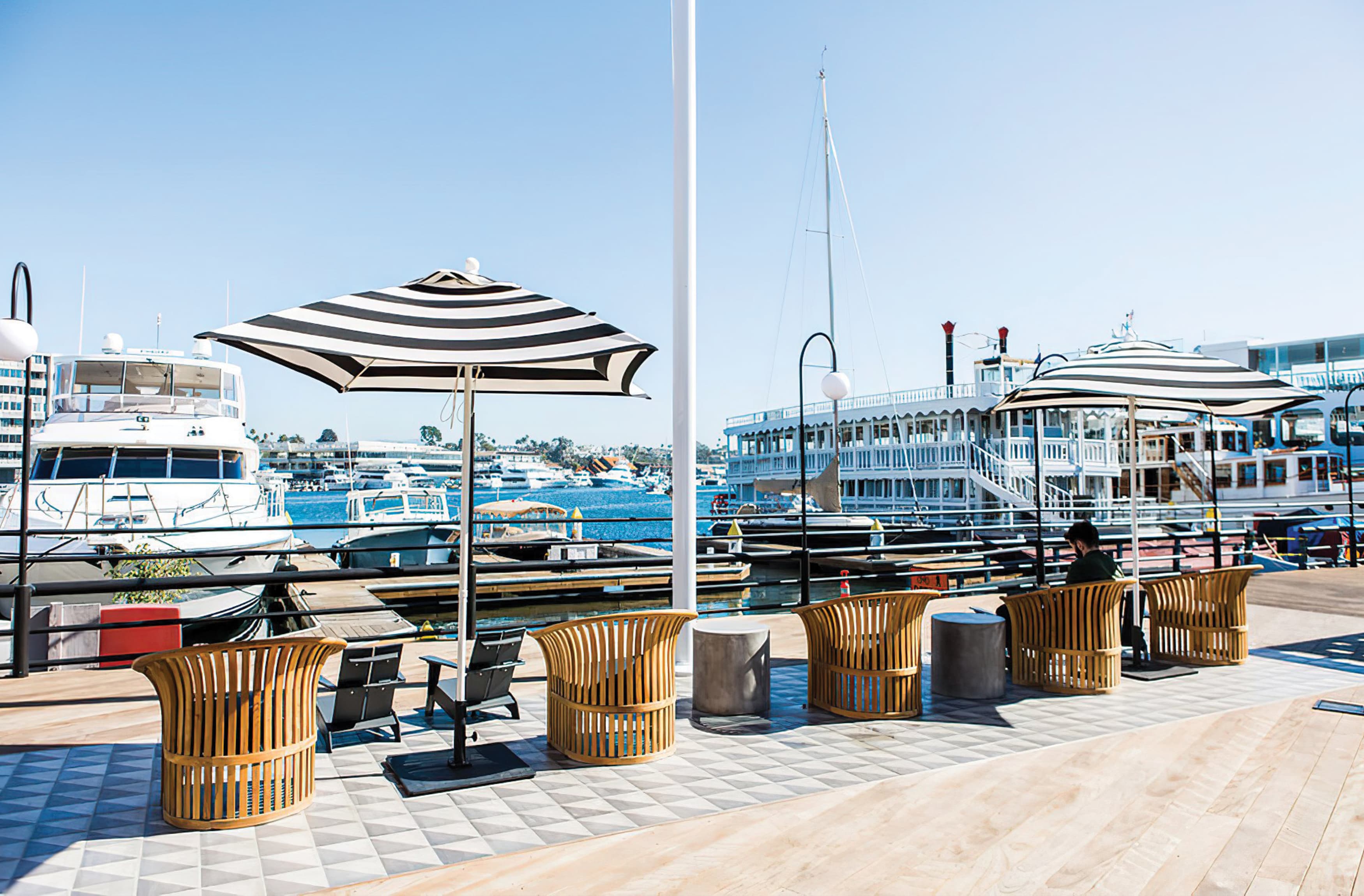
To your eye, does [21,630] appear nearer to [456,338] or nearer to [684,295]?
[456,338]

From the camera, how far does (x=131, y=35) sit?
11.8 metres

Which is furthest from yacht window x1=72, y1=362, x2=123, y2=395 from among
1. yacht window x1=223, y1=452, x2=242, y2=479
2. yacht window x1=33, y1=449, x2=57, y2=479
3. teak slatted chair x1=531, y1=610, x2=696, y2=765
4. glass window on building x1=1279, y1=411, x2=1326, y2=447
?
glass window on building x1=1279, y1=411, x2=1326, y2=447

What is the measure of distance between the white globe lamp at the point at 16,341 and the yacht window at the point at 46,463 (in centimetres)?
931

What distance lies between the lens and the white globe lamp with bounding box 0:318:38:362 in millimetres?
5215

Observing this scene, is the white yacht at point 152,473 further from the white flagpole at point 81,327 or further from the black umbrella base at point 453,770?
the black umbrella base at point 453,770

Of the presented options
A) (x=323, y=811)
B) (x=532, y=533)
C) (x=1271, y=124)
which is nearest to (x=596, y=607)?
(x=532, y=533)

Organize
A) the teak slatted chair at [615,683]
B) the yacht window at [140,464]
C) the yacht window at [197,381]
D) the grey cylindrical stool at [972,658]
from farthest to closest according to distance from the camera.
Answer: the yacht window at [197,381], the yacht window at [140,464], the grey cylindrical stool at [972,658], the teak slatted chair at [615,683]

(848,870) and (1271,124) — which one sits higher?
(1271,124)

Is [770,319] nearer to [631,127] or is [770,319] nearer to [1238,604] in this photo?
[631,127]

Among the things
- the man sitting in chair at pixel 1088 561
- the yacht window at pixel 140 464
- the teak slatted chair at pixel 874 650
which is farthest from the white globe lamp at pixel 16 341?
the yacht window at pixel 140 464

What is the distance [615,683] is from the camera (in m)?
4.26

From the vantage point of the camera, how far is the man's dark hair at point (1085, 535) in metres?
5.96

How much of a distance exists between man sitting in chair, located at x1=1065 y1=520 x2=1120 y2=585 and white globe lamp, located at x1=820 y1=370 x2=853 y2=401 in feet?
10.4

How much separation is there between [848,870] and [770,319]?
104 ft
